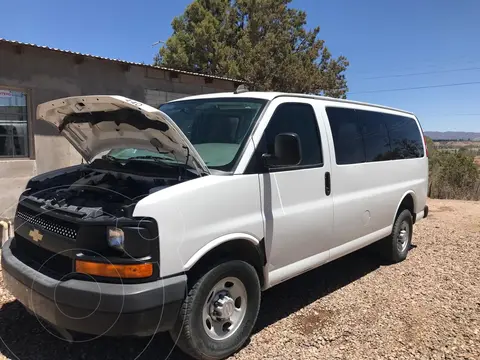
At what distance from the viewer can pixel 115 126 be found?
3.53 meters

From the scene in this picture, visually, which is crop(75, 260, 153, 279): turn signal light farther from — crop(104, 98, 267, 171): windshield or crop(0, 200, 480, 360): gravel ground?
crop(104, 98, 267, 171): windshield

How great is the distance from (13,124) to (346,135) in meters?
6.56

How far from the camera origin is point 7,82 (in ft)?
25.6

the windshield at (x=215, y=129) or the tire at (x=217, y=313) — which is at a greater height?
the windshield at (x=215, y=129)

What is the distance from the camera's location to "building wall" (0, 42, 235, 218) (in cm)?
792

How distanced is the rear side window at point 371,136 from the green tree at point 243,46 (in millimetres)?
12926

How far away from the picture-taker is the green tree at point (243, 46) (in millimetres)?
19469

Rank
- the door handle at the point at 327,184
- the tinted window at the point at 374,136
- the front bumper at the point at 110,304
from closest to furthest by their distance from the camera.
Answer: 1. the front bumper at the point at 110,304
2. the door handle at the point at 327,184
3. the tinted window at the point at 374,136

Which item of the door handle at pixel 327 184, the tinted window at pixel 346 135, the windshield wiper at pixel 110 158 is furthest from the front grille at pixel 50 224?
the tinted window at pixel 346 135

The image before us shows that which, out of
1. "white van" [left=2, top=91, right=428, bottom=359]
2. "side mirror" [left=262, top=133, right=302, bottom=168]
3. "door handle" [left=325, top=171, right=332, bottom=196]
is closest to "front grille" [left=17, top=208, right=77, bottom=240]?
"white van" [left=2, top=91, right=428, bottom=359]

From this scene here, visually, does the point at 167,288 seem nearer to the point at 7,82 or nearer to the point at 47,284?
the point at 47,284

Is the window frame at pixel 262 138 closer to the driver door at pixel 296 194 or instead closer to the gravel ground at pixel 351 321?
the driver door at pixel 296 194

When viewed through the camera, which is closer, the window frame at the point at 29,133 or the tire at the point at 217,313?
the tire at the point at 217,313

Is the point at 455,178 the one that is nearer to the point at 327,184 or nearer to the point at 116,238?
the point at 327,184
